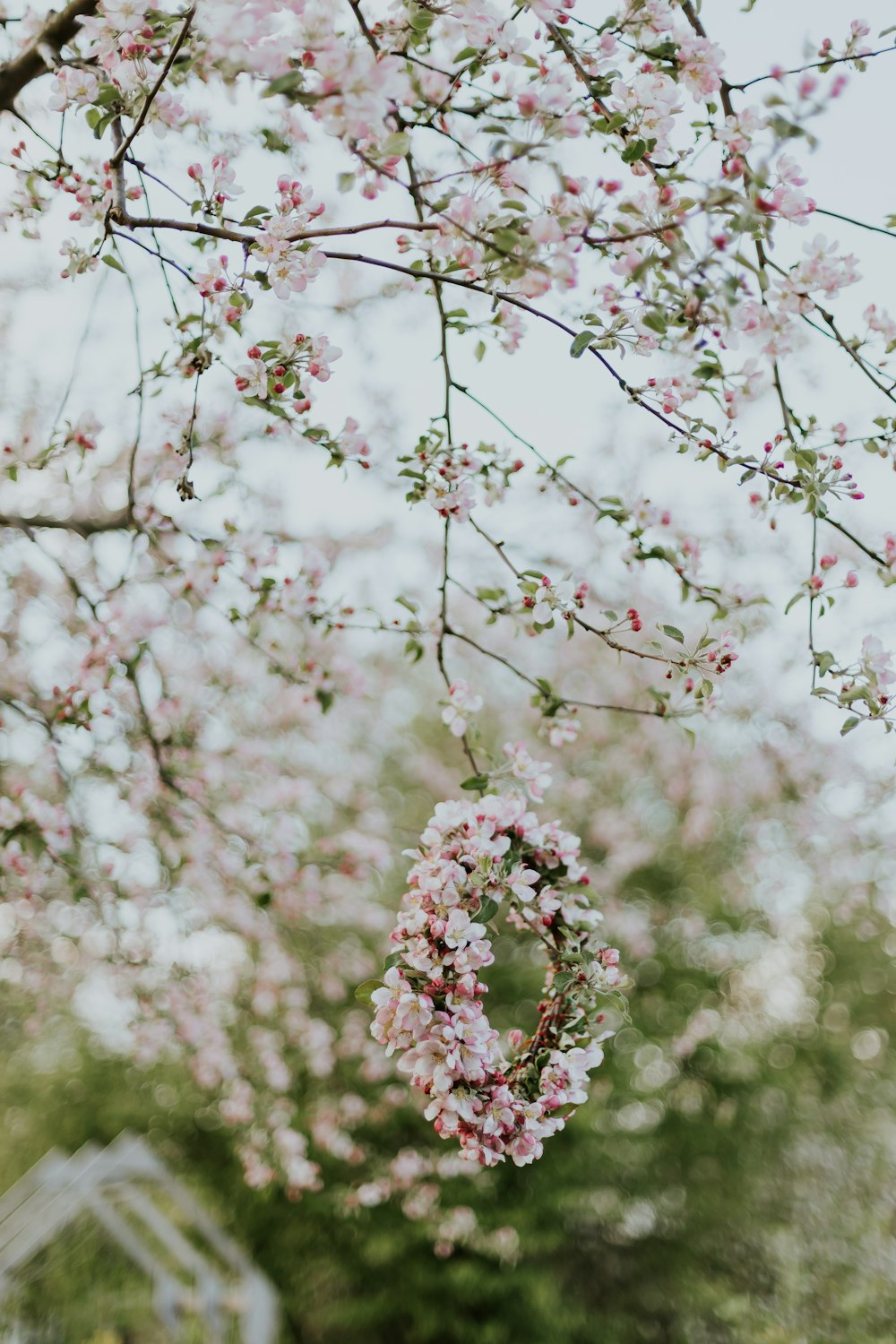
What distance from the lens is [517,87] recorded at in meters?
1.35

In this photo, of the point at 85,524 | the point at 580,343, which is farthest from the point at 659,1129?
the point at 580,343

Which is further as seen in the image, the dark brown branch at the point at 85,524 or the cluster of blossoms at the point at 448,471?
the dark brown branch at the point at 85,524

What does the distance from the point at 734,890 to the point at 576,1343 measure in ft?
9.38

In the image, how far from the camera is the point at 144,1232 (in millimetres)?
5254

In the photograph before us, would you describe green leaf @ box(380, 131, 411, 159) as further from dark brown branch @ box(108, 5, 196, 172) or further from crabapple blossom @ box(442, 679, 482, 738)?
crabapple blossom @ box(442, 679, 482, 738)

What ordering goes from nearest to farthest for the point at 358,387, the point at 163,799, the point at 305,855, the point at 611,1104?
the point at 163,799 < the point at 305,855 < the point at 358,387 < the point at 611,1104

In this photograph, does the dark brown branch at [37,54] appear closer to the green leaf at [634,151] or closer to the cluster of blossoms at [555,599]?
the green leaf at [634,151]

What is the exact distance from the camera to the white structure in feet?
12.8

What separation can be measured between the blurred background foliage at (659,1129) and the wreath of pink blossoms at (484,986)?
3701 millimetres

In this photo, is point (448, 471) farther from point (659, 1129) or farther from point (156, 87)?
point (659, 1129)

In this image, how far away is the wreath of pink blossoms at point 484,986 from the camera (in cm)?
128

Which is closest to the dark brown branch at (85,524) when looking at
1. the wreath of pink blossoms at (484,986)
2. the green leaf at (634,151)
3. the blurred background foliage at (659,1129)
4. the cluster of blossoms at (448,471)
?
the cluster of blossoms at (448,471)

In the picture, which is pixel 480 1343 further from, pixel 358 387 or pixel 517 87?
pixel 517 87

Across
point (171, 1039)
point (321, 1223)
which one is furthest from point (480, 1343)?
point (171, 1039)
